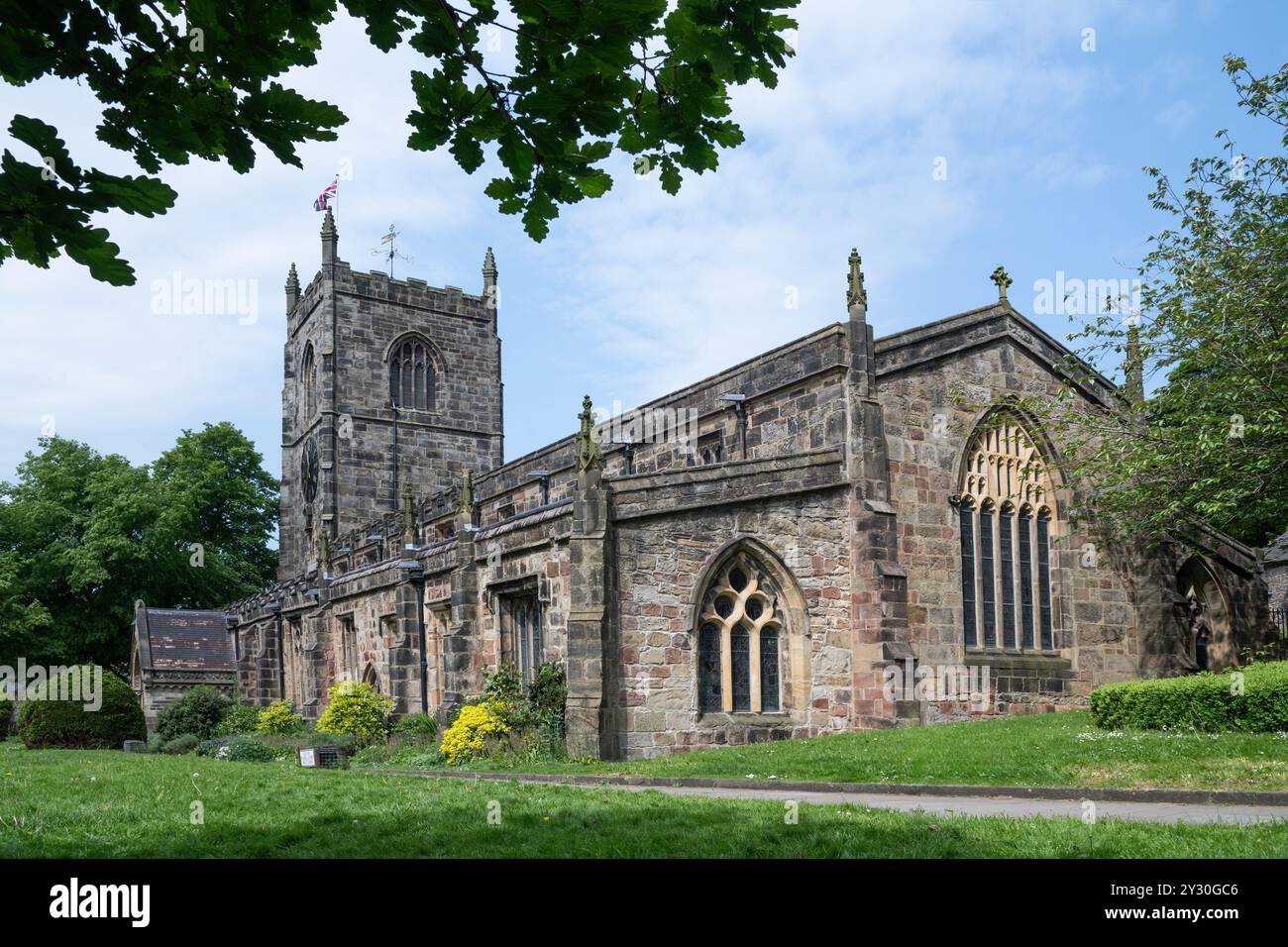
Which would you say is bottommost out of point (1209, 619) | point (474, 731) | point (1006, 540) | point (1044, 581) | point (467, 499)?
point (474, 731)

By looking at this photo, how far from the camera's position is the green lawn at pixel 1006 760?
1280 centimetres

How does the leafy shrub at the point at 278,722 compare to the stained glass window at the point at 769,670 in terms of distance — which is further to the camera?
the leafy shrub at the point at 278,722

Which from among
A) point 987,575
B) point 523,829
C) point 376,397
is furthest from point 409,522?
point 376,397

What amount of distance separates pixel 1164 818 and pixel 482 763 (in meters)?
11.8

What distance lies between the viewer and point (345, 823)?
976 cm

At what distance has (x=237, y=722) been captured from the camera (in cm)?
3394

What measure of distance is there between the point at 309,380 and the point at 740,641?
3866 centimetres

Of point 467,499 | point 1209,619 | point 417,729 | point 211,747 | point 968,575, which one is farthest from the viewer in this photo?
point 1209,619

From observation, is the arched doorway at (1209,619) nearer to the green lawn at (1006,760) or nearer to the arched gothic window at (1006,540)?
the arched gothic window at (1006,540)

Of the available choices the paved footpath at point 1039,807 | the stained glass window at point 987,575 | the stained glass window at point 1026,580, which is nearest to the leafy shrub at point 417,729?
the stained glass window at point 987,575

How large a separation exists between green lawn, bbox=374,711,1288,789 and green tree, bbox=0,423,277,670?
33.8 metres

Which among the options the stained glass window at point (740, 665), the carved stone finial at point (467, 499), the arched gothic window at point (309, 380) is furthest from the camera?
the arched gothic window at point (309, 380)

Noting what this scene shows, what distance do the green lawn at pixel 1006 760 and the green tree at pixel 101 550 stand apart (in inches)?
1330

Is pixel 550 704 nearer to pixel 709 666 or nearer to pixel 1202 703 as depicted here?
pixel 709 666
